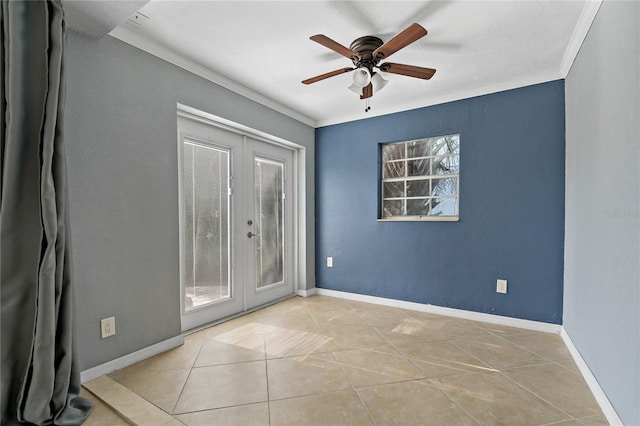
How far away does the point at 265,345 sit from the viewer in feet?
8.20

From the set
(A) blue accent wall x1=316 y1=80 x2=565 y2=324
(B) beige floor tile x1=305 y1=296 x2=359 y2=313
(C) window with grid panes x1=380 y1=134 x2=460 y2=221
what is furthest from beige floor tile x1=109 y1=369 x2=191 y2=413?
(C) window with grid panes x1=380 y1=134 x2=460 y2=221

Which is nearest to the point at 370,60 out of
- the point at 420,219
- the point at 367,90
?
the point at 367,90

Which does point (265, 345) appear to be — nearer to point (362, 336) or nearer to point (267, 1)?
point (362, 336)

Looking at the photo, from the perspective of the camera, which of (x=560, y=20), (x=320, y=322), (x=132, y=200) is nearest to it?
(x=560, y=20)

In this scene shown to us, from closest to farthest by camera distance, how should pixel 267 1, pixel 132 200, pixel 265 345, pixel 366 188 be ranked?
pixel 267 1
pixel 132 200
pixel 265 345
pixel 366 188

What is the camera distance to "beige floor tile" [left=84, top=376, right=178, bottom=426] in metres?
1.58

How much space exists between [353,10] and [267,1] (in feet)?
1.69

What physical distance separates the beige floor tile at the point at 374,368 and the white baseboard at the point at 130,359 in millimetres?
1265

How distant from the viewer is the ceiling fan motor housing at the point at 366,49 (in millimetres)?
2107

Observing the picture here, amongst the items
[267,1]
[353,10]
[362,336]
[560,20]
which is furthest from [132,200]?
[560,20]

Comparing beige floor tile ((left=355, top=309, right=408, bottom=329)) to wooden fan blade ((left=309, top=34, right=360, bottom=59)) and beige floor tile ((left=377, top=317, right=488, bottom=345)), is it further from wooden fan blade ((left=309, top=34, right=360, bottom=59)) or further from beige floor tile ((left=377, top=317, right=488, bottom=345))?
wooden fan blade ((left=309, top=34, right=360, bottom=59))

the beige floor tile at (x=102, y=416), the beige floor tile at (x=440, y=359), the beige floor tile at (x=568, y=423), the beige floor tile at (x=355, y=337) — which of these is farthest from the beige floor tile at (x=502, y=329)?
the beige floor tile at (x=102, y=416)

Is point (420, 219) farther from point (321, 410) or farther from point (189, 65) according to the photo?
point (189, 65)

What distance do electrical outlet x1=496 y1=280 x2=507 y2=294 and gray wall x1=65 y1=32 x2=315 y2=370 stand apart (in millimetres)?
2879
